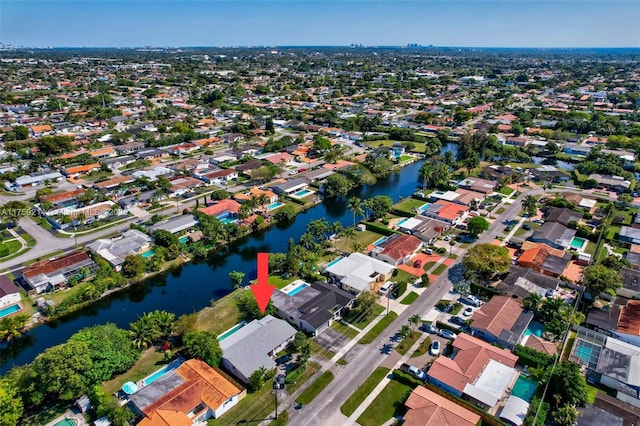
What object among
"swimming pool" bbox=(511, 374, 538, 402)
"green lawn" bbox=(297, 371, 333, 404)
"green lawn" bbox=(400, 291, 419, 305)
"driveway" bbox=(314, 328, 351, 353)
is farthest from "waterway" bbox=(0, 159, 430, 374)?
"swimming pool" bbox=(511, 374, 538, 402)

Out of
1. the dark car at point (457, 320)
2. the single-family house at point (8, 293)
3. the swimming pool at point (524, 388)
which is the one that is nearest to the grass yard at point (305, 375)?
the dark car at point (457, 320)

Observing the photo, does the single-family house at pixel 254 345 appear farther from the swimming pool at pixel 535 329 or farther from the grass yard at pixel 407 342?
the swimming pool at pixel 535 329

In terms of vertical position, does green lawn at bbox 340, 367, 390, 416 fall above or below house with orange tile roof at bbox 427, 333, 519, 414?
below

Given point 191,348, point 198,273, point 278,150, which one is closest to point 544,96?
point 278,150

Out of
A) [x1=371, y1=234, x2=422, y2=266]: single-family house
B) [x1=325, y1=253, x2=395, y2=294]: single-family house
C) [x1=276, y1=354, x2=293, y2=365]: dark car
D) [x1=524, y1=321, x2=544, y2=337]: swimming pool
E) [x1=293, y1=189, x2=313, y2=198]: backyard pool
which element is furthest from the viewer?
[x1=293, y1=189, x2=313, y2=198]: backyard pool

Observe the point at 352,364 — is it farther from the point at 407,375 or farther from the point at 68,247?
the point at 68,247

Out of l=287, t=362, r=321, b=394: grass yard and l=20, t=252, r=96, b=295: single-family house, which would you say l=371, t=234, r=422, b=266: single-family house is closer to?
l=287, t=362, r=321, b=394: grass yard
